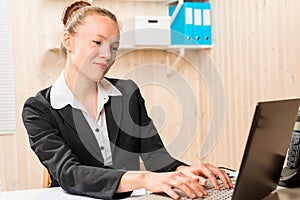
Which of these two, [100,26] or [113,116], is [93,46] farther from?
[113,116]

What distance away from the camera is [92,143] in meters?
1.70

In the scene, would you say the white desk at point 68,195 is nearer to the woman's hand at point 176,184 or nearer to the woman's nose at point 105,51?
the woman's hand at point 176,184

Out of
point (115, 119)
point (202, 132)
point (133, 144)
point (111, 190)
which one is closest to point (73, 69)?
point (115, 119)

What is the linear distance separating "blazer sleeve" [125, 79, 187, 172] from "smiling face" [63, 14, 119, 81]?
0.21 metres

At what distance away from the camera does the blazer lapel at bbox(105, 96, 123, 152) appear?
5.69 ft

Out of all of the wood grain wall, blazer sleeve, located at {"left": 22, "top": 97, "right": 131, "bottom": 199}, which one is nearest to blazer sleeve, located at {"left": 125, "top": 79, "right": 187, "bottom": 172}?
blazer sleeve, located at {"left": 22, "top": 97, "right": 131, "bottom": 199}

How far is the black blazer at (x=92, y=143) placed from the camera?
1.43 m

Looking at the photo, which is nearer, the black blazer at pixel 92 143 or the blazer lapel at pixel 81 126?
the black blazer at pixel 92 143

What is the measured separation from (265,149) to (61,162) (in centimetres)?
60

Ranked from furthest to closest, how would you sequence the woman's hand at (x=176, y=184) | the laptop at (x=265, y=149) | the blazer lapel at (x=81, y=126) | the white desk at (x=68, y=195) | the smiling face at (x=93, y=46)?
the blazer lapel at (x=81, y=126) < the smiling face at (x=93, y=46) < the white desk at (x=68, y=195) < the woman's hand at (x=176, y=184) < the laptop at (x=265, y=149)

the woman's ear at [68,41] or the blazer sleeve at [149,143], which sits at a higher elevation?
the woman's ear at [68,41]

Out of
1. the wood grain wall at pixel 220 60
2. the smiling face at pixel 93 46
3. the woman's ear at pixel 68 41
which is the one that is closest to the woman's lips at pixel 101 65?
the smiling face at pixel 93 46

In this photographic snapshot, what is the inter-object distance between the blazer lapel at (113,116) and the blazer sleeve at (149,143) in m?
0.06

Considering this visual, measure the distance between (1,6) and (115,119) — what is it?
2098 mm
